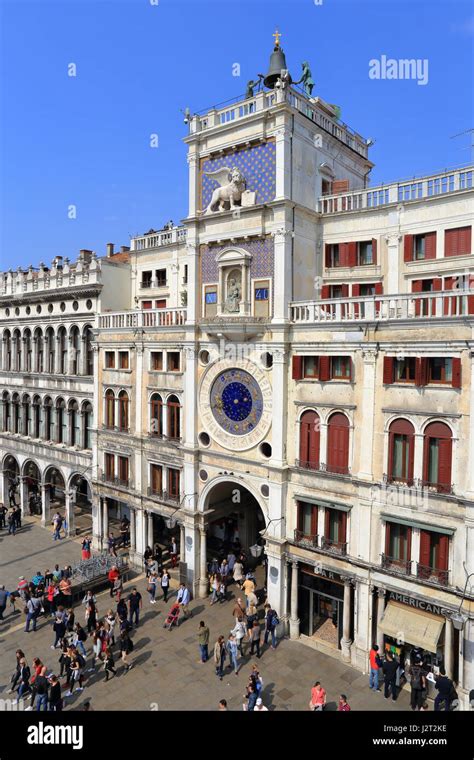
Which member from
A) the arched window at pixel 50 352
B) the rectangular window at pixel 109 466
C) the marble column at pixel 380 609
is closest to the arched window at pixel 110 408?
the rectangular window at pixel 109 466

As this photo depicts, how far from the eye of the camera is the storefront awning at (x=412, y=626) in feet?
60.0

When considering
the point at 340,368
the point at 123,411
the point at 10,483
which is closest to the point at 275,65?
the point at 340,368

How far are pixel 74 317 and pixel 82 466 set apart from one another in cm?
1107

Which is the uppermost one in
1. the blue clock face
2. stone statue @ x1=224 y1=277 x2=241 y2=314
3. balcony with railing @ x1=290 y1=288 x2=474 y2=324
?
stone statue @ x1=224 y1=277 x2=241 y2=314

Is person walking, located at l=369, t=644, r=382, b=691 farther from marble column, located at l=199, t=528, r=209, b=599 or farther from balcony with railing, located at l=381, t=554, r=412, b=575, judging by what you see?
marble column, located at l=199, t=528, r=209, b=599

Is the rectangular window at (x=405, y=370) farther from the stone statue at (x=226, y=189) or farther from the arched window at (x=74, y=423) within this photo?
the arched window at (x=74, y=423)

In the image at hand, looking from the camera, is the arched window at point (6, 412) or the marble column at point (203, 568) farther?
the arched window at point (6, 412)

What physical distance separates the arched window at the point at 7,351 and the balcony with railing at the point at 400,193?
30.8m

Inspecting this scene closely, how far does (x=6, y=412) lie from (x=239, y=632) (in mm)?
31917

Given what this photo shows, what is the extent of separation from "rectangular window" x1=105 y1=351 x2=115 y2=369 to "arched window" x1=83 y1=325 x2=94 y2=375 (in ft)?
6.80

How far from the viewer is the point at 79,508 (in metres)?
42.4

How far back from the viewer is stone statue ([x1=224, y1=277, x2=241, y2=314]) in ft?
82.6

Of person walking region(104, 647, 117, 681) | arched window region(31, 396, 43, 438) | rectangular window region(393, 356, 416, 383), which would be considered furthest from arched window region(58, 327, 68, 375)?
rectangular window region(393, 356, 416, 383)
